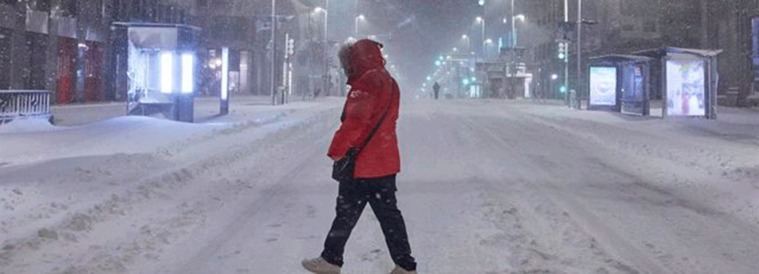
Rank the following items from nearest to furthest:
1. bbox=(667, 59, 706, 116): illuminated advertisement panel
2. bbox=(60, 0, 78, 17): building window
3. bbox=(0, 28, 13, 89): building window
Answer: bbox=(667, 59, 706, 116): illuminated advertisement panel
bbox=(0, 28, 13, 89): building window
bbox=(60, 0, 78, 17): building window

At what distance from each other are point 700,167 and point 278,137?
29.9 ft

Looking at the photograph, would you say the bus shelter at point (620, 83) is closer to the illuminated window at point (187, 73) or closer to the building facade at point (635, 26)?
the illuminated window at point (187, 73)

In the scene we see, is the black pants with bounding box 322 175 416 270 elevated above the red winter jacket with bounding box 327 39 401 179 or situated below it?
below

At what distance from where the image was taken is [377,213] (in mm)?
5062

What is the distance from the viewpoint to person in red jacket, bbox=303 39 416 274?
4762 millimetres

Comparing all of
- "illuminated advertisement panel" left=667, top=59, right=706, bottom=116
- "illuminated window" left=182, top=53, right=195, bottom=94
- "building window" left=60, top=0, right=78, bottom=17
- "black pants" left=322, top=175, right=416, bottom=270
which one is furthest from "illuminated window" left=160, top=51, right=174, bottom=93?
"black pants" left=322, top=175, right=416, bottom=270

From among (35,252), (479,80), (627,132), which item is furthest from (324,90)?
(35,252)

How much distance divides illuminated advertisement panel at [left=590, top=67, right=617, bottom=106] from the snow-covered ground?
15.3m

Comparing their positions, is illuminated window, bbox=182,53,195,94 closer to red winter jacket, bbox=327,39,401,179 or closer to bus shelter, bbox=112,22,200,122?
bus shelter, bbox=112,22,200,122

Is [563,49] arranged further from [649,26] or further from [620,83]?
[649,26]

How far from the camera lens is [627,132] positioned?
19344 millimetres

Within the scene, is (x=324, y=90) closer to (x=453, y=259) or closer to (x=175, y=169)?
(x=175, y=169)

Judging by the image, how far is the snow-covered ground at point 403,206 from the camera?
580 centimetres

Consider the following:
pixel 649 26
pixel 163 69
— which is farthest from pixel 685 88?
pixel 649 26
